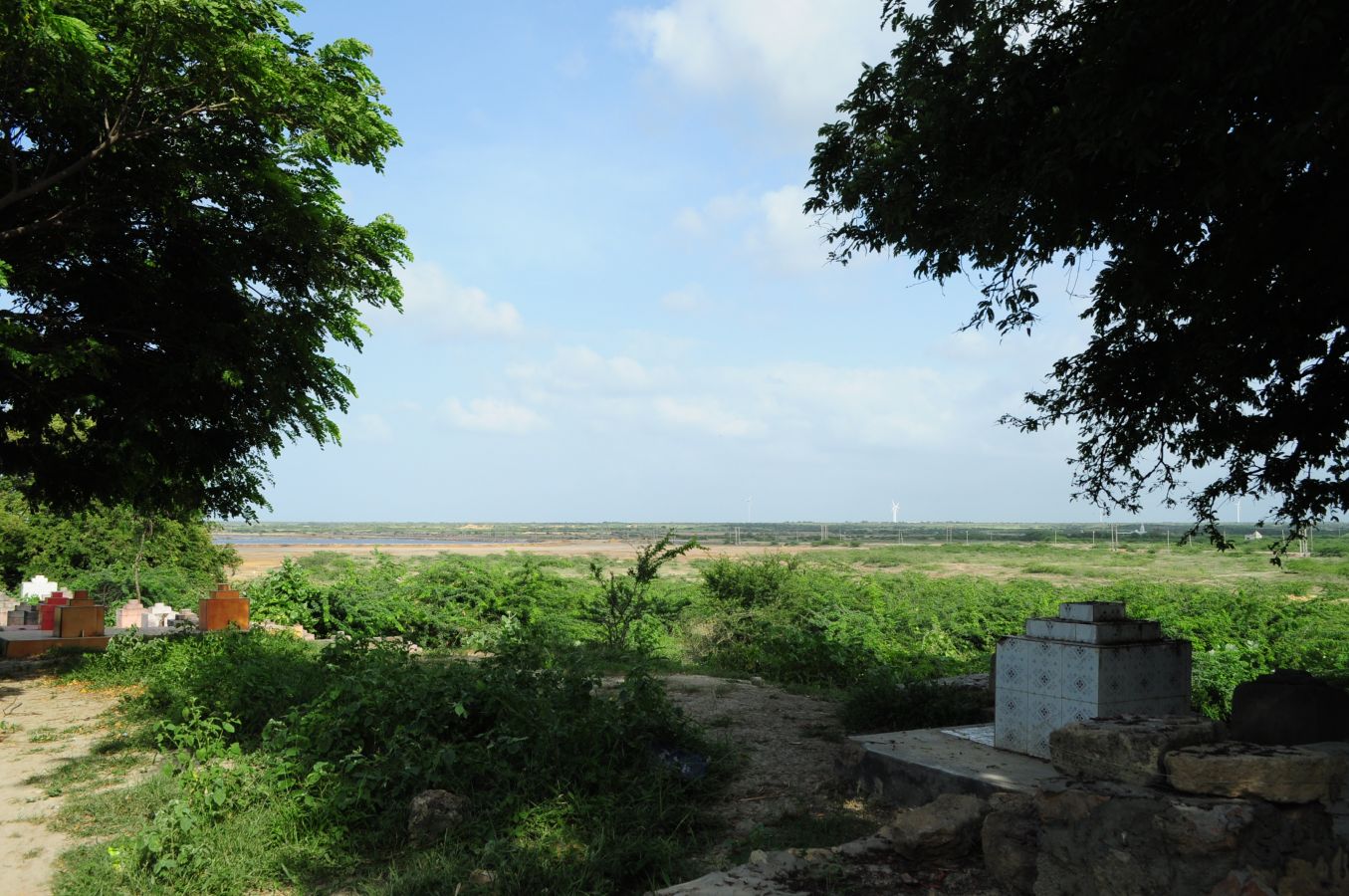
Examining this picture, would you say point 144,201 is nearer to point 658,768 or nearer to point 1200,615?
point 658,768

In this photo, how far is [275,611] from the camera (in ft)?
63.5

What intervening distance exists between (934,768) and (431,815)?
358cm

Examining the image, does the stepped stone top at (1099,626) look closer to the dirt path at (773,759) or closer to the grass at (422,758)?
the dirt path at (773,759)

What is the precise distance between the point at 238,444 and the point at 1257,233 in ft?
42.5

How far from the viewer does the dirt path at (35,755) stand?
6.21 meters

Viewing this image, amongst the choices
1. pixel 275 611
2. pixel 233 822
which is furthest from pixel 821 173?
pixel 275 611

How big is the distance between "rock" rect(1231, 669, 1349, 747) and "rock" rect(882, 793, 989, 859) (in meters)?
3.73

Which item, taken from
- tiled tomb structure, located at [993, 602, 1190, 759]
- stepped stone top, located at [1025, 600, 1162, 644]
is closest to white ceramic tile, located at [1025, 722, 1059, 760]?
tiled tomb structure, located at [993, 602, 1190, 759]

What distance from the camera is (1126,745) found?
4.75 m

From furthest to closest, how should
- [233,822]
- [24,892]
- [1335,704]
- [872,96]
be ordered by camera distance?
1. [872,96]
2. [1335,704]
3. [233,822]
4. [24,892]

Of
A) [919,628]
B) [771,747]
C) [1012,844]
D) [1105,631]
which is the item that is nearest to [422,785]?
[771,747]

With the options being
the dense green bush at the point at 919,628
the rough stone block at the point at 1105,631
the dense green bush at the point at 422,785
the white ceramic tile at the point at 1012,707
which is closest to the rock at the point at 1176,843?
the dense green bush at the point at 422,785

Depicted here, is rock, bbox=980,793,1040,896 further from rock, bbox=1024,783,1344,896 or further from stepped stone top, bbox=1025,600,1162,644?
stepped stone top, bbox=1025,600,1162,644

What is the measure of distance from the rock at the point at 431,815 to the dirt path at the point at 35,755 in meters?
2.22
